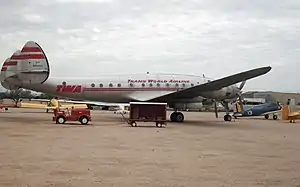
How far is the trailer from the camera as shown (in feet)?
84.9

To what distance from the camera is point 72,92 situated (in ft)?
101

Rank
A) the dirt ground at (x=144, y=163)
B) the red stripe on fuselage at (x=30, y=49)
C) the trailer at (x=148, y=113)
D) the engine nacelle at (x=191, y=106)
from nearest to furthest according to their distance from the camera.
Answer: the dirt ground at (x=144, y=163) < the trailer at (x=148, y=113) < the red stripe on fuselage at (x=30, y=49) < the engine nacelle at (x=191, y=106)

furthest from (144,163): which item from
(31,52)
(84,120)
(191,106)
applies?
(191,106)

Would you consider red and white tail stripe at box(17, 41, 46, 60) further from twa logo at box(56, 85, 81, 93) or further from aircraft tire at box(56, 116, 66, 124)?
aircraft tire at box(56, 116, 66, 124)

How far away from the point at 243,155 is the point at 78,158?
4.78m

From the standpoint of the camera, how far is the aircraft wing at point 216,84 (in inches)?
1009

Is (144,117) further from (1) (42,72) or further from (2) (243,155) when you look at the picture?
(2) (243,155)

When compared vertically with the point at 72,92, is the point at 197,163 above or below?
below


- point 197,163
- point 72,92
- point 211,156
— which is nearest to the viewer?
point 197,163

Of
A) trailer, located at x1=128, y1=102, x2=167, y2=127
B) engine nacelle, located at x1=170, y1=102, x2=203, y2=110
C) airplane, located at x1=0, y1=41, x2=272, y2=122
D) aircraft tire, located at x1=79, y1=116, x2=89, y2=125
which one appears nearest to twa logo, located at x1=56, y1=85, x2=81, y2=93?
airplane, located at x1=0, y1=41, x2=272, y2=122

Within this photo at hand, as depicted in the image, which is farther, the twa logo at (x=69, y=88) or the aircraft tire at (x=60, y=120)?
the twa logo at (x=69, y=88)

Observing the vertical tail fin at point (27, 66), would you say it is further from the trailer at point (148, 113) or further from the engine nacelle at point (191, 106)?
the engine nacelle at point (191, 106)

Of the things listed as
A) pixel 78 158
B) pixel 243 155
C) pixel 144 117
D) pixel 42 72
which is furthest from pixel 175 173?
pixel 42 72

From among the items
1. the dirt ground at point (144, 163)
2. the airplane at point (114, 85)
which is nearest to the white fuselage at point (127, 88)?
the airplane at point (114, 85)
